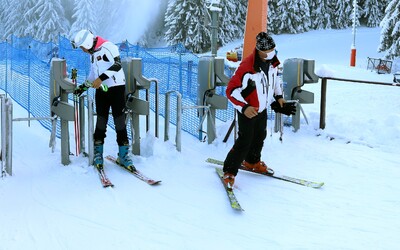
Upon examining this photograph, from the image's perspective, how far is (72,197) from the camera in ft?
17.5

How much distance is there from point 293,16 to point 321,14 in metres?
3.63

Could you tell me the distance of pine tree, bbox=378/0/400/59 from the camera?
26547mm

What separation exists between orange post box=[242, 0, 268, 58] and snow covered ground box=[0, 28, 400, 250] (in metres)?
1.79

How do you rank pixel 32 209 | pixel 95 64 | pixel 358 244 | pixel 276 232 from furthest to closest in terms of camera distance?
1. pixel 95 64
2. pixel 32 209
3. pixel 276 232
4. pixel 358 244

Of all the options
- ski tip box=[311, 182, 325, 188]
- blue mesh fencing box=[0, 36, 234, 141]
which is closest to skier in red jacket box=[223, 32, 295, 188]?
ski tip box=[311, 182, 325, 188]

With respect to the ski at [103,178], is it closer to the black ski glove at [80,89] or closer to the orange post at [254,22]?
the black ski glove at [80,89]

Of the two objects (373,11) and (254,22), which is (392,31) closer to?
(254,22)

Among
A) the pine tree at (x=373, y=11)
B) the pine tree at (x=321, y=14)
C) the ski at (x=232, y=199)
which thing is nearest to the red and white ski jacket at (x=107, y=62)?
the ski at (x=232, y=199)

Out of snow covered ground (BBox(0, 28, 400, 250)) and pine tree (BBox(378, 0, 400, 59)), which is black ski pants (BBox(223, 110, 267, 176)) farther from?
pine tree (BBox(378, 0, 400, 59))

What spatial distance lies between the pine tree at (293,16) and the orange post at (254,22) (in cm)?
3738

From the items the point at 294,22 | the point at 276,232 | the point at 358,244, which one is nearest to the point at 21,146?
the point at 276,232

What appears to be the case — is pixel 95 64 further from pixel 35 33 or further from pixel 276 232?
pixel 35 33

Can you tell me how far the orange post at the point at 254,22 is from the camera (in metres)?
8.77

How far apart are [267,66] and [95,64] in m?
2.16
